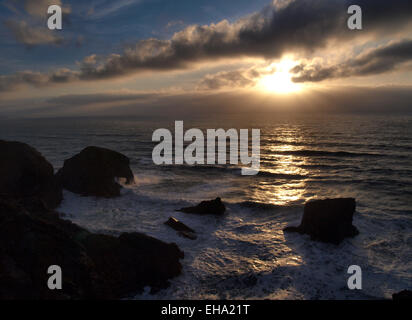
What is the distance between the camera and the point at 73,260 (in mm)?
9008

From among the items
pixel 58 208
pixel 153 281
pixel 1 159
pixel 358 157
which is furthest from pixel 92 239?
pixel 358 157

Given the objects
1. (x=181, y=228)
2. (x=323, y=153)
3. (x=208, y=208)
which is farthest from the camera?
(x=323, y=153)

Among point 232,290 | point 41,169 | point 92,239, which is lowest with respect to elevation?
point 232,290

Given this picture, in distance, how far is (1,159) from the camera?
18.3m

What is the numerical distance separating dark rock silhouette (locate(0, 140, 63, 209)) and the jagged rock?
783 centimetres

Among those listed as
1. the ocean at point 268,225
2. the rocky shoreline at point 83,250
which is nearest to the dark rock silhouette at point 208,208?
the ocean at point 268,225

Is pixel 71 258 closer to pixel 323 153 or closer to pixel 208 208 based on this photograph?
pixel 208 208

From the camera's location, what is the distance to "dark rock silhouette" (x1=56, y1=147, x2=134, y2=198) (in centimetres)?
2198

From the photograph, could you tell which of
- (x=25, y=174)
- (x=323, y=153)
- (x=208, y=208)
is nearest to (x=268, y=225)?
(x=208, y=208)

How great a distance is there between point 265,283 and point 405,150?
4175 centimetres

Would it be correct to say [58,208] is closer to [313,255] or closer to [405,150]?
[313,255]

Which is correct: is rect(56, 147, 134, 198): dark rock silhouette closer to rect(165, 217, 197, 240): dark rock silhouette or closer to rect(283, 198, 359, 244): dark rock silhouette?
rect(165, 217, 197, 240): dark rock silhouette

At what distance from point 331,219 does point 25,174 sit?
66.3 feet
